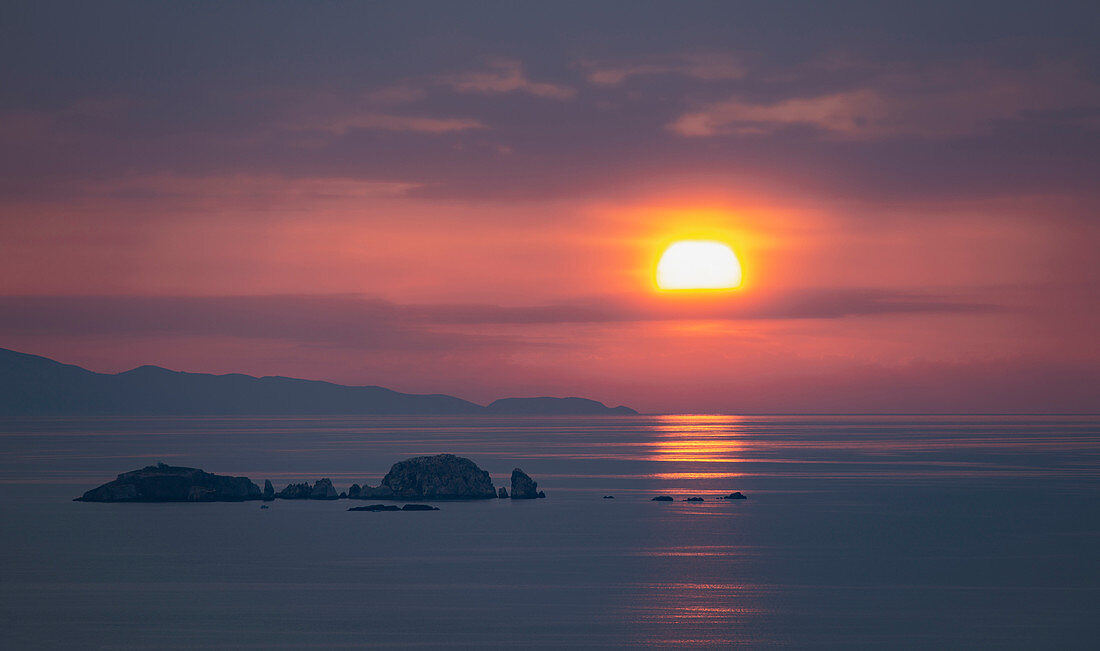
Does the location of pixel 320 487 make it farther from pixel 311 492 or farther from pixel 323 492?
pixel 323 492

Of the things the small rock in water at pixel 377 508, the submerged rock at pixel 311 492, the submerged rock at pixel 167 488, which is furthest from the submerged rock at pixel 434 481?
the submerged rock at pixel 167 488

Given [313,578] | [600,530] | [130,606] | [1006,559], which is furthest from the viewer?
[600,530]

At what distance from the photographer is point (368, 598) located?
69.3m

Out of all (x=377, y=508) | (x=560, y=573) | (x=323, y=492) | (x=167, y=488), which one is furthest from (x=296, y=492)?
(x=560, y=573)

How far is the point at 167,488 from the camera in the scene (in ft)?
418

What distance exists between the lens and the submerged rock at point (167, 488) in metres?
126

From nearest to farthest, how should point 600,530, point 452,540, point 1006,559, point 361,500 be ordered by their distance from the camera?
point 1006,559 → point 452,540 → point 600,530 → point 361,500

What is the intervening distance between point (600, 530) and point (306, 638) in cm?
4782

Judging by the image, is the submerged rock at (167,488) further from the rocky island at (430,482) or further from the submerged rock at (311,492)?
the rocky island at (430,482)

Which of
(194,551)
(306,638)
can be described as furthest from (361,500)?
(306,638)

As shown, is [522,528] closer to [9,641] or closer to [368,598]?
[368,598]

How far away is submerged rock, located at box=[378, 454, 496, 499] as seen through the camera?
133250 mm

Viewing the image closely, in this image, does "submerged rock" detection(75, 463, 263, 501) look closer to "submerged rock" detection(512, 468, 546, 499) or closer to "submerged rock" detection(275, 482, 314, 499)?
"submerged rock" detection(275, 482, 314, 499)

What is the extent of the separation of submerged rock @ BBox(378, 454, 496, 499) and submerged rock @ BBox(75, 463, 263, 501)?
14.9 m
